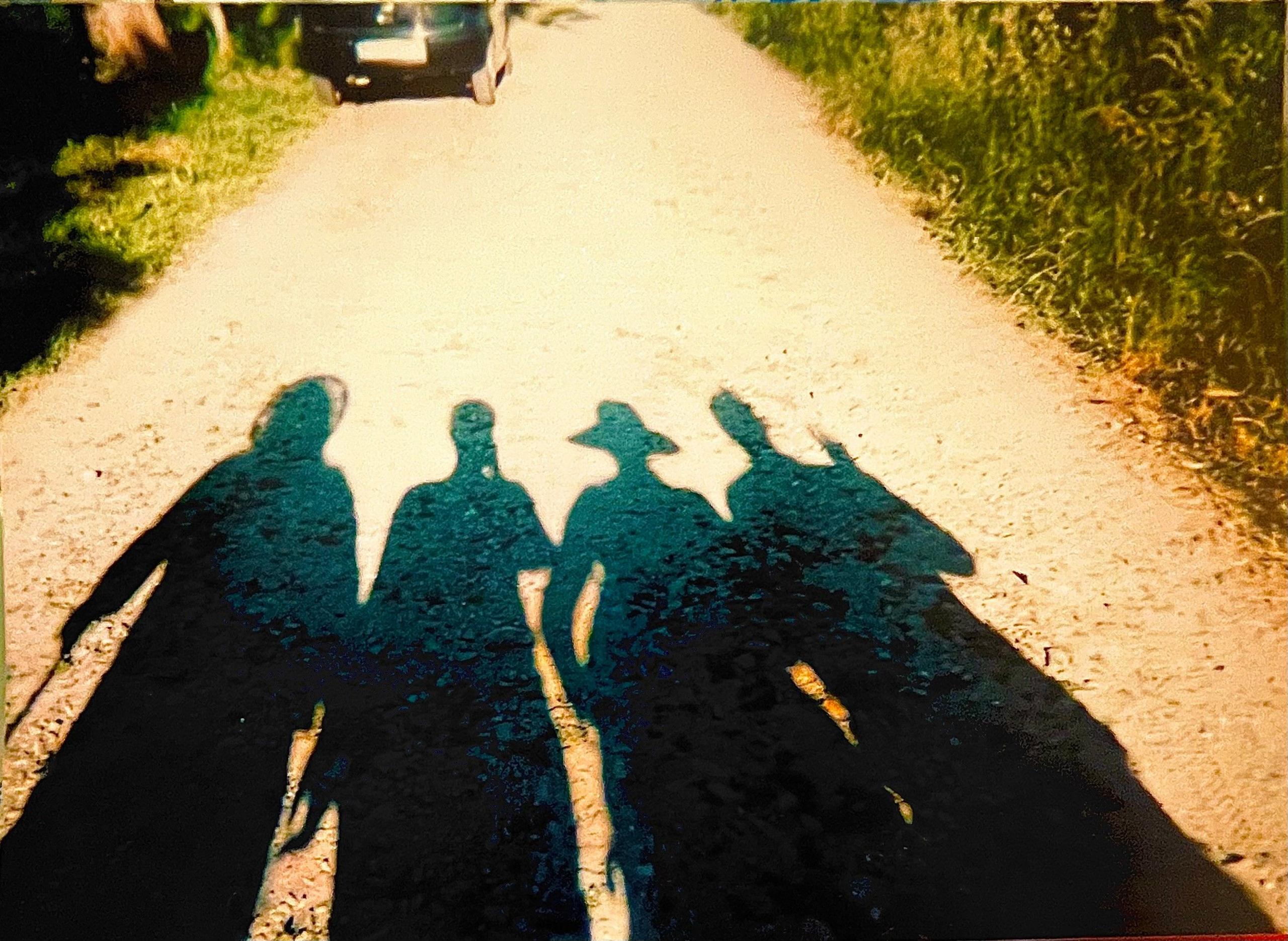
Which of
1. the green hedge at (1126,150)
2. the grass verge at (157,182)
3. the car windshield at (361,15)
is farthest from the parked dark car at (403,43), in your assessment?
the green hedge at (1126,150)

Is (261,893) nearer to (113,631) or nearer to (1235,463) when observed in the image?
(113,631)

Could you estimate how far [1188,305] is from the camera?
1.70 meters

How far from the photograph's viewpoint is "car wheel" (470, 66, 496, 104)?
1.81 m

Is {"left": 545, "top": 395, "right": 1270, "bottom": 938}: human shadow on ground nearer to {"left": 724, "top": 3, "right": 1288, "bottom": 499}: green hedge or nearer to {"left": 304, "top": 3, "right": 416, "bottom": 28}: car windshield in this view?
{"left": 724, "top": 3, "right": 1288, "bottom": 499}: green hedge

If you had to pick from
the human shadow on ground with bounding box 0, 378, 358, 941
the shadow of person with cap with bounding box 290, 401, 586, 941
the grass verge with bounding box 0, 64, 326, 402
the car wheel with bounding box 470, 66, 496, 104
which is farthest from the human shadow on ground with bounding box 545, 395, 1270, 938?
the grass verge with bounding box 0, 64, 326, 402

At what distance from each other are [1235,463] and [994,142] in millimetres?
1047

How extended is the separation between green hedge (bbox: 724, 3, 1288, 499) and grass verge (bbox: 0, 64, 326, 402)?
135 centimetres

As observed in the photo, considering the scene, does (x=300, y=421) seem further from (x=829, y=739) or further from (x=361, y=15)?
(x=829, y=739)

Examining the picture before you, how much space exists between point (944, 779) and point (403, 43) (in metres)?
2.20

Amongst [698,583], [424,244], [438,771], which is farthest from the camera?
[424,244]

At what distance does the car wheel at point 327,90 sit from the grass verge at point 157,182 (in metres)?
0.02

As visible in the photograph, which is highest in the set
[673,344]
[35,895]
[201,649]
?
[673,344]

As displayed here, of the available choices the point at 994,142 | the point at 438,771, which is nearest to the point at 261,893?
the point at 438,771

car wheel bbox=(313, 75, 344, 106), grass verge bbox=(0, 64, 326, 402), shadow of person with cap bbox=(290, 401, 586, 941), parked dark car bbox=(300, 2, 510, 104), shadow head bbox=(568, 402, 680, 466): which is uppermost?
parked dark car bbox=(300, 2, 510, 104)
